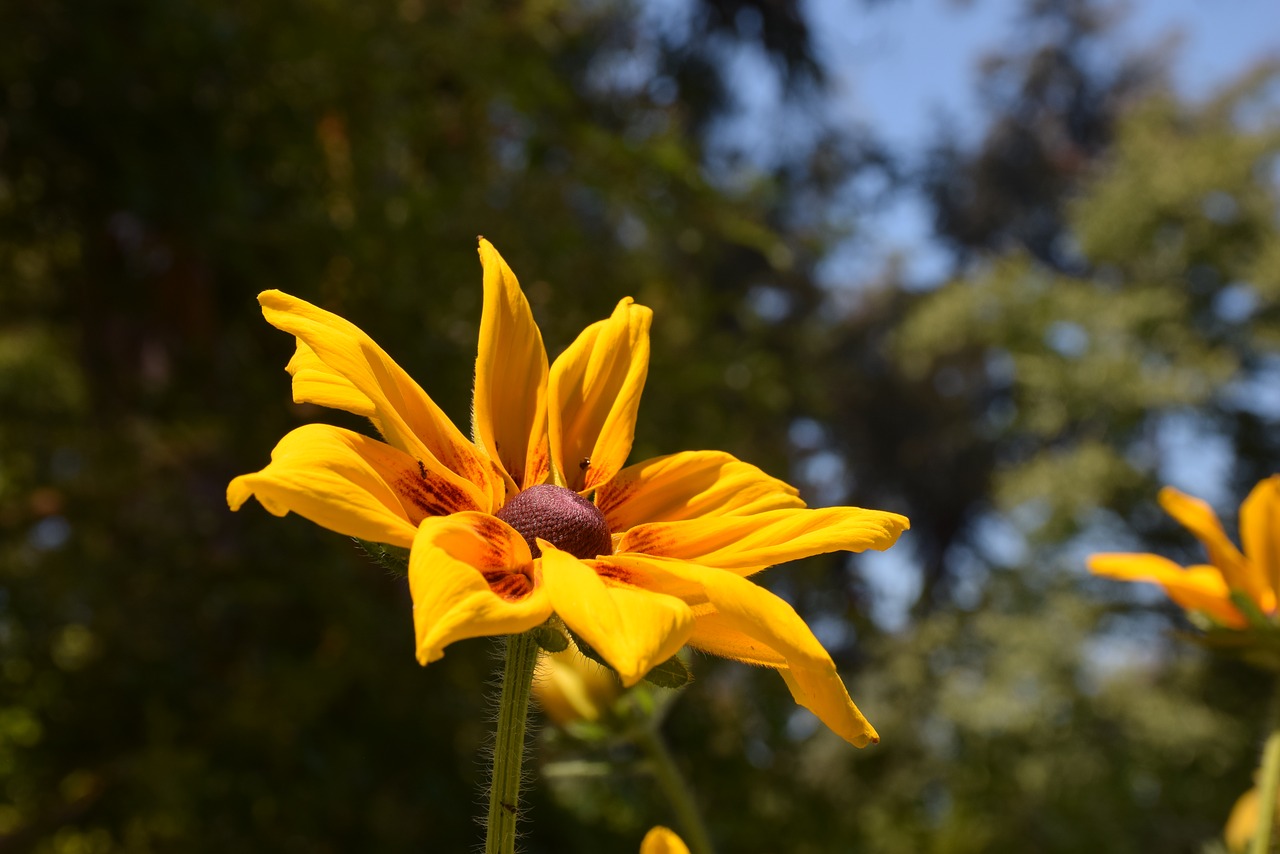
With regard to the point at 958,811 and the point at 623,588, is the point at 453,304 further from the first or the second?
the point at 623,588

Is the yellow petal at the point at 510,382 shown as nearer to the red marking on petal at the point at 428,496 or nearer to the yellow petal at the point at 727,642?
the red marking on petal at the point at 428,496

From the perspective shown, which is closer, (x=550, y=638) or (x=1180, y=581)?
(x=550, y=638)

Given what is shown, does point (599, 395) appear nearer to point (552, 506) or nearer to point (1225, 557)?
point (552, 506)

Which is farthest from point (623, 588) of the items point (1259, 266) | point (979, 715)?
point (1259, 266)

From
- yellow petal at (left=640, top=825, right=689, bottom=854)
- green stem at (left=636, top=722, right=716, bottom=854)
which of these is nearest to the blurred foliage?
green stem at (left=636, top=722, right=716, bottom=854)

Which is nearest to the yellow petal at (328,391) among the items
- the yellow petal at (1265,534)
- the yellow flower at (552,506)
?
the yellow flower at (552,506)

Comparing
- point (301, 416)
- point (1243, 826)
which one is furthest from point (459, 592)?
point (301, 416)
